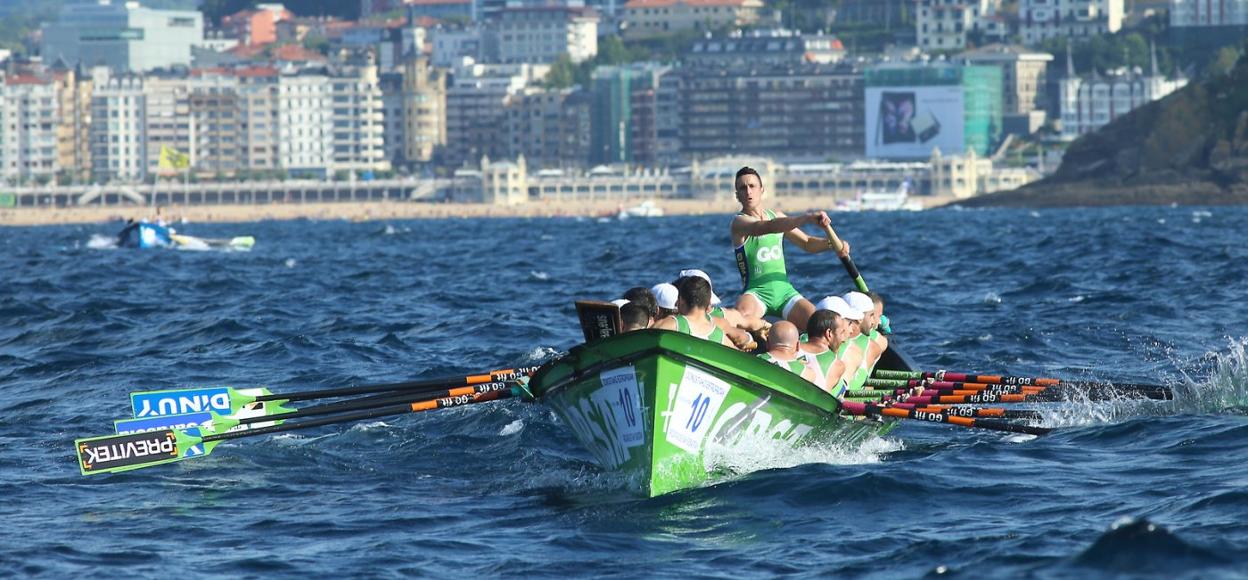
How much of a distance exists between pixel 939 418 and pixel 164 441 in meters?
5.72

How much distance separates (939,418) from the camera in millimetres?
Answer: 14922

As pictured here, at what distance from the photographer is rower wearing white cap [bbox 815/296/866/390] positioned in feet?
50.5

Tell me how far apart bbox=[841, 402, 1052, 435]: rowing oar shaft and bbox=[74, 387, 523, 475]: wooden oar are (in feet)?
9.03

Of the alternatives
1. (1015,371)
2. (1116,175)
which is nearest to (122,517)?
(1015,371)

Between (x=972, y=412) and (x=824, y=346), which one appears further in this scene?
(x=972, y=412)

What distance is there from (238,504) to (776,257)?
4.88 meters

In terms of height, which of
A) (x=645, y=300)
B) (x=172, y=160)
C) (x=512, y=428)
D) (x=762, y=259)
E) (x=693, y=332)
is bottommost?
(x=172, y=160)

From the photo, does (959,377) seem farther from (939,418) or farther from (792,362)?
(792,362)

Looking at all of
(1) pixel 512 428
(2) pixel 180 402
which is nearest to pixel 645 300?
(1) pixel 512 428

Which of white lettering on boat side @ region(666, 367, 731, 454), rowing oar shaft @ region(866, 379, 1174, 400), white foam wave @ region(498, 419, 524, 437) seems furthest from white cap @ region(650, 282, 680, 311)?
white foam wave @ region(498, 419, 524, 437)

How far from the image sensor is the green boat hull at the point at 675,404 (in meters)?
13.6

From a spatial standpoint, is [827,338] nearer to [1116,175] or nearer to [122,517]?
[122,517]

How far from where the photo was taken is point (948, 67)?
196 meters

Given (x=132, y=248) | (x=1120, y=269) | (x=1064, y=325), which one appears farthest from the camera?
(x=132, y=248)
